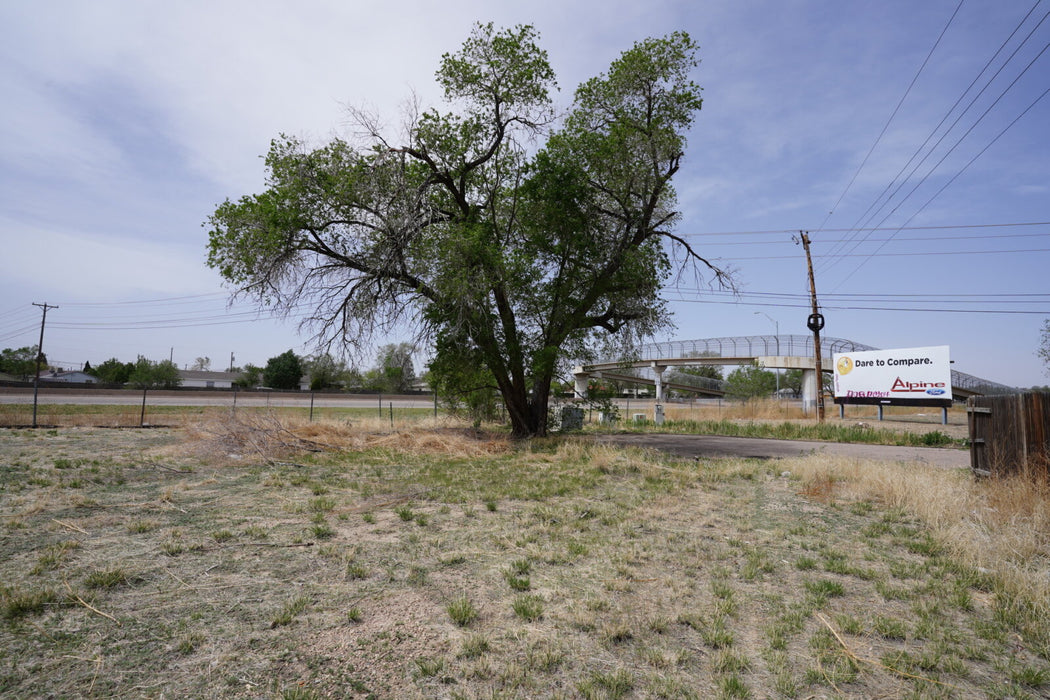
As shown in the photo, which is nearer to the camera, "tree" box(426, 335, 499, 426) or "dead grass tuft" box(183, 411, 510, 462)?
"dead grass tuft" box(183, 411, 510, 462)

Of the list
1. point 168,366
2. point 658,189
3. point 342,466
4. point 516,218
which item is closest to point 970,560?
point 342,466

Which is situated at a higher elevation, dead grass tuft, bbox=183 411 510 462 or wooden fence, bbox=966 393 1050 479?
wooden fence, bbox=966 393 1050 479

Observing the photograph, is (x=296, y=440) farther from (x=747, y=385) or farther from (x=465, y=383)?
(x=747, y=385)

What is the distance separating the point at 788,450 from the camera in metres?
15.8

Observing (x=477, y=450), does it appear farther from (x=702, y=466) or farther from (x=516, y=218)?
(x=516, y=218)

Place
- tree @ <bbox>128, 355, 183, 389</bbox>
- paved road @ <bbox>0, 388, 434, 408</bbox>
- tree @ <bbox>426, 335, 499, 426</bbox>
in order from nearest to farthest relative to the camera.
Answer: tree @ <bbox>426, 335, 499, 426</bbox> → paved road @ <bbox>0, 388, 434, 408</bbox> → tree @ <bbox>128, 355, 183, 389</bbox>

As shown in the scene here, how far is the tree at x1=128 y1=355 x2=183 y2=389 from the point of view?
77000mm

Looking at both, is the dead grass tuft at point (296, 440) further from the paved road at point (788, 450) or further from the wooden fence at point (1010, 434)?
the wooden fence at point (1010, 434)

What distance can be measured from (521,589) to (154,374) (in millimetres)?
91126

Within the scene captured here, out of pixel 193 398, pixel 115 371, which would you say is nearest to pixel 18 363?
pixel 115 371

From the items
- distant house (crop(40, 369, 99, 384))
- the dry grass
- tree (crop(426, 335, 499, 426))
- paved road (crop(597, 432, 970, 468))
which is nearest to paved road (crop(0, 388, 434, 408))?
tree (crop(426, 335, 499, 426))

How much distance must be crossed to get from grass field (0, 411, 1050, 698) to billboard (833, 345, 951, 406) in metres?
22.2

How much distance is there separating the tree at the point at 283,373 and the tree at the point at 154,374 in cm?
1248

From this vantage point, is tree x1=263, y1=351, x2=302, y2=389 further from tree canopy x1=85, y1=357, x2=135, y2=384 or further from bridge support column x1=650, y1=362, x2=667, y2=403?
bridge support column x1=650, y1=362, x2=667, y2=403
